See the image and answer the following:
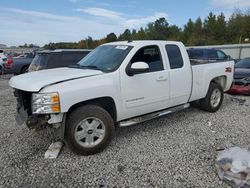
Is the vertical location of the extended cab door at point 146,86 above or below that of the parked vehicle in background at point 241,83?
above

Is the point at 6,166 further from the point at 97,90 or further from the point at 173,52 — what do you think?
the point at 173,52

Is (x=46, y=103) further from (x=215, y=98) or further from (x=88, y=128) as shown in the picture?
(x=215, y=98)

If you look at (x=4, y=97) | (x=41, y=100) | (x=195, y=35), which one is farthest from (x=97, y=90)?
(x=195, y=35)

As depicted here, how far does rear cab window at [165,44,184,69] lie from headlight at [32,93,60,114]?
250cm

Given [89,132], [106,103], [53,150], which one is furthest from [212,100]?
[53,150]

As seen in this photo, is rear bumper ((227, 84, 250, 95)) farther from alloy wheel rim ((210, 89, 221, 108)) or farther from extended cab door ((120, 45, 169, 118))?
extended cab door ((120, 45, 169, 118))

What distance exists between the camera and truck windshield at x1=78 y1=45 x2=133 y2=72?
433cm

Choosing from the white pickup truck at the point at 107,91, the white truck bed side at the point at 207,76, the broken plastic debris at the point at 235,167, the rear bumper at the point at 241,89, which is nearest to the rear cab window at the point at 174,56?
the white pickup truck at the point at 107,91

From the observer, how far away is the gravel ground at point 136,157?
3.29 meters

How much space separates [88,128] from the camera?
3895 millimetres

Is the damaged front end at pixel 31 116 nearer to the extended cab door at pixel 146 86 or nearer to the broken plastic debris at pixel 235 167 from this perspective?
the extended cab door at pixel 146 86

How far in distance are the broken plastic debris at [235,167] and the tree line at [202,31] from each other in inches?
1718

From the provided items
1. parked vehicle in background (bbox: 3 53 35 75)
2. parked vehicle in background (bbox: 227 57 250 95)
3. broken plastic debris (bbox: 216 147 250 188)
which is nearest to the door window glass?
broken plastic debris (bbox: 216 147 250 188)

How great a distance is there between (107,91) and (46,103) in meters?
0.98
